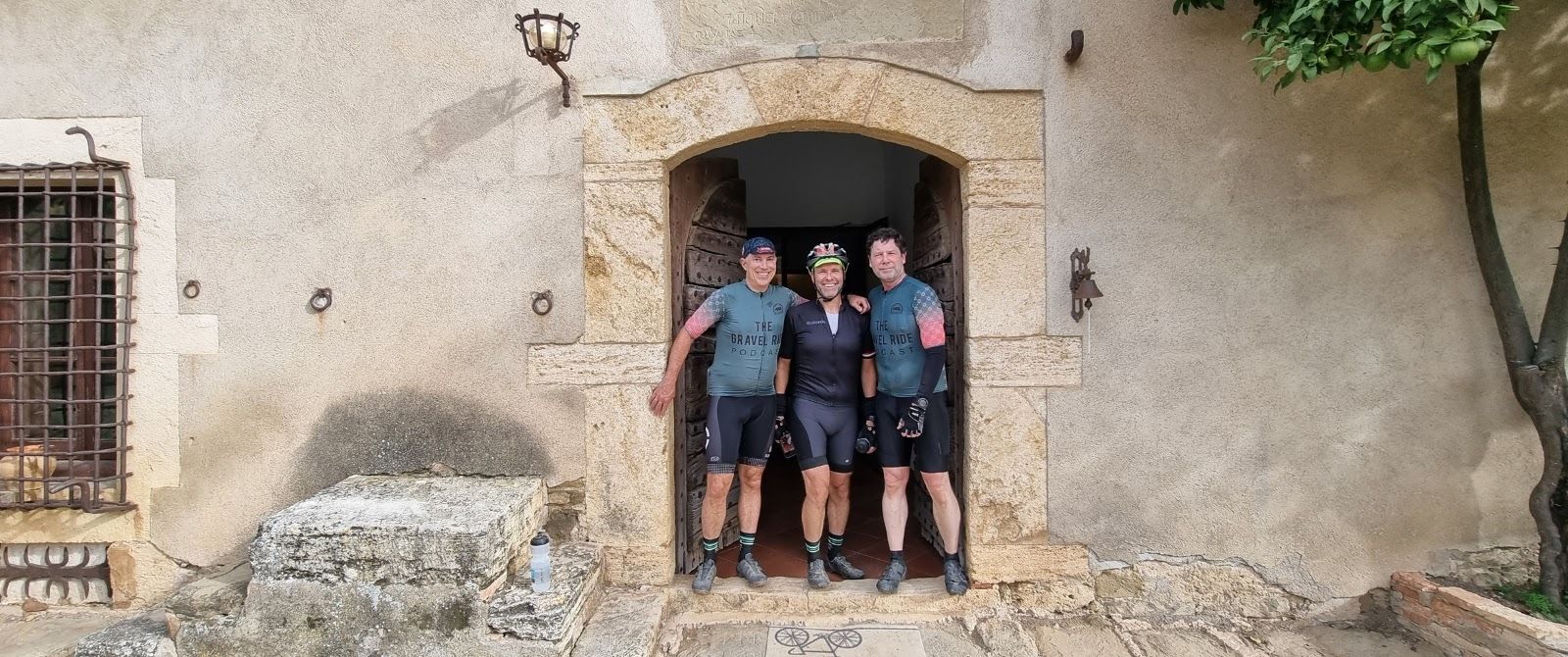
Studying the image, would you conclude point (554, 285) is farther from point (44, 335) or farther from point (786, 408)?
point (44, 335)

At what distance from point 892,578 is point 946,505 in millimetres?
425

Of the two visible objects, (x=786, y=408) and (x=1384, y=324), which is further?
(x=786, y=408)

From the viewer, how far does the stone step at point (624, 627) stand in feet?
8.42

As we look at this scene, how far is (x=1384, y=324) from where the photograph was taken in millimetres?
2924

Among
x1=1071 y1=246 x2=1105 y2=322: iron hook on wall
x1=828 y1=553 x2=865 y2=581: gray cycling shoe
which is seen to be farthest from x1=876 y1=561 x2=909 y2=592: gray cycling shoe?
x1=1071 y1=246 x2=1105 y2=322: iron hook on wall

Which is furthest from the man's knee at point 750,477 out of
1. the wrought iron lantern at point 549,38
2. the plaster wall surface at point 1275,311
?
the wrought iron lantern at point 549,38

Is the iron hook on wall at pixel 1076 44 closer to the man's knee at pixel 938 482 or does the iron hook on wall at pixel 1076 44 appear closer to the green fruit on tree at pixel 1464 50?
the green fruit on tree at pixel 1464 50

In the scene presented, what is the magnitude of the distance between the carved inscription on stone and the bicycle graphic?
107 inches

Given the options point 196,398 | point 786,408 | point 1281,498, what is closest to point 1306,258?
point 1281,498

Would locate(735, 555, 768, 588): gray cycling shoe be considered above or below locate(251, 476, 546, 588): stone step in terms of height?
below

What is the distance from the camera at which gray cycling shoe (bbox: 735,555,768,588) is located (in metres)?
3.14

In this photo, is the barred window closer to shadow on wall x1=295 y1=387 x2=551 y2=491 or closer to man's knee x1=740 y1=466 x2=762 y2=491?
shadow on wall x1=295 y1=387 x2=551 y2=491

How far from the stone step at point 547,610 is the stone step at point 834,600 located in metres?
0.52

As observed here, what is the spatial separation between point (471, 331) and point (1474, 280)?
4549 mm
